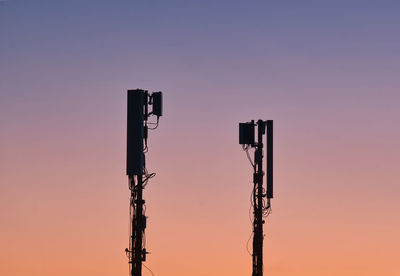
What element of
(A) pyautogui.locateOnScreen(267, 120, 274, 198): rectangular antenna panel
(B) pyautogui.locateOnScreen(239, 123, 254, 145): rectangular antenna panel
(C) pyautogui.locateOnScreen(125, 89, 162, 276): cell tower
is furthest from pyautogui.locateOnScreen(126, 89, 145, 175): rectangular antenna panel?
(A) pyautogui.locateOnScreen(267, 120, 274, 198): rectangular antenna panel

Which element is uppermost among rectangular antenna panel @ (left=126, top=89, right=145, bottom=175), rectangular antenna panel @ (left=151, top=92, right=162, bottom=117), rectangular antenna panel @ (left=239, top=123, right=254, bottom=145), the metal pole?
rectangular antenna panel @ (left=239, top=123, right=254, bottom=145)

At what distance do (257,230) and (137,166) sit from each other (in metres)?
17.1

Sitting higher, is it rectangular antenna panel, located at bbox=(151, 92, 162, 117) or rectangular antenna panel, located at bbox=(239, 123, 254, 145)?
rectangular antenna panel, located at bbox=(239, 123, 254, 145)

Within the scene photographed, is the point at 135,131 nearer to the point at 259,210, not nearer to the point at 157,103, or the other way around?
the point at 157,103

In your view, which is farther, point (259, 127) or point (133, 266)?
point (259, 127)

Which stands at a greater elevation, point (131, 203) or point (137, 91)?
point (137, 91)

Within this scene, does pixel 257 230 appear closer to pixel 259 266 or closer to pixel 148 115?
pixel 259 266

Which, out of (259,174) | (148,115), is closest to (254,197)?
(259,174)

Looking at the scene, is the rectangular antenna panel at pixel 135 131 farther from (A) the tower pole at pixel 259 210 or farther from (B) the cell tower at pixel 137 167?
(A) the tower pole at pixel 259 210

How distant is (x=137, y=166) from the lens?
44.7 m

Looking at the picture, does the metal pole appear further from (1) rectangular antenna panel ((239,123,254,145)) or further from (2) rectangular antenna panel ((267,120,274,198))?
(2) rectangular antenna panel ((267,120,274,198))

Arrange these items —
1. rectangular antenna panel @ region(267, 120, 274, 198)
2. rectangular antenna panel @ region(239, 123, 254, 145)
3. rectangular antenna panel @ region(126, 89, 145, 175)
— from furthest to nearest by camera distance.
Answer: rectangular antenna panel @ region(267, 120, 274, 198) < rectangular antenna panel @ region(239, 123, 254, 145) < rectangular antenna panel @ region(126, 89, 145, 175)

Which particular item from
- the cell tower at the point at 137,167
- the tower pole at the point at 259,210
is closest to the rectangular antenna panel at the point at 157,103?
the cell tower at the point at 137,167

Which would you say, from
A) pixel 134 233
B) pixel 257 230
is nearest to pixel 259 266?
pixel 257 230
